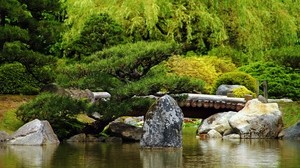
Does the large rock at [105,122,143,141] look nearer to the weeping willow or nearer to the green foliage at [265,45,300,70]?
the green foliage at [265,45,300,70]

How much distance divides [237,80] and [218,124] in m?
4.81

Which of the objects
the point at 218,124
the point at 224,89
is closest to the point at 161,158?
the point at 218,124

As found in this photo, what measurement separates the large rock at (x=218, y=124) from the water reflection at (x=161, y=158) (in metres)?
7.94

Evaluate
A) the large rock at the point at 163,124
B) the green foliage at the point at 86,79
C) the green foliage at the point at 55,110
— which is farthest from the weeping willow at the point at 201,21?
the large rock at the point at 163,124

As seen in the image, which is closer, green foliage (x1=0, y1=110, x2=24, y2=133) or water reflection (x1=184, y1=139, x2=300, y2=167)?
water reflection (x1=184, y1=139, x2=300, y2=167)

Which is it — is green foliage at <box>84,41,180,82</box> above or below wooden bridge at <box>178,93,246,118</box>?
above

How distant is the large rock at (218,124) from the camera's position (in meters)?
28.3

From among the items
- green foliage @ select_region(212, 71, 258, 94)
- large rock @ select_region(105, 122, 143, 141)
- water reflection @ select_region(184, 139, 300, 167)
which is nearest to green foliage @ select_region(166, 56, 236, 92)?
green foliage @ select_region(212, 71, 258, 94)

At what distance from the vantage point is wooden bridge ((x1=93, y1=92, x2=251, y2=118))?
94.6 feet

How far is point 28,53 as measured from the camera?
86.3ft

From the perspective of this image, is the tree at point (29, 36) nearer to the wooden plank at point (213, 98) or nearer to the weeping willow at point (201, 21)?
the wooden plank at point (213, 98)

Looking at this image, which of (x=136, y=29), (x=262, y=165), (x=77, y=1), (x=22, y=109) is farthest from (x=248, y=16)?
(x=262, y=165)

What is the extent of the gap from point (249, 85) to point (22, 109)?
40.4 feet

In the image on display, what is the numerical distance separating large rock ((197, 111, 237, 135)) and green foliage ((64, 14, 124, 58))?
13.8 feet
